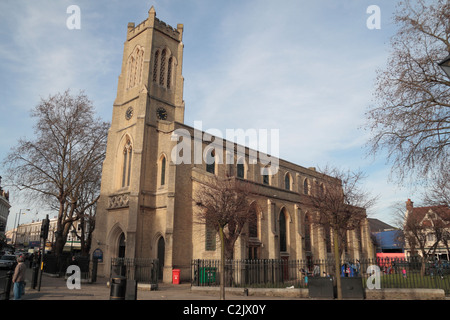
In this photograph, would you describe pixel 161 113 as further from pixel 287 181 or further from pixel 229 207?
pixel 287 181

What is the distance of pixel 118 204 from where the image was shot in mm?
27312

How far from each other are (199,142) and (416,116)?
2031 cm

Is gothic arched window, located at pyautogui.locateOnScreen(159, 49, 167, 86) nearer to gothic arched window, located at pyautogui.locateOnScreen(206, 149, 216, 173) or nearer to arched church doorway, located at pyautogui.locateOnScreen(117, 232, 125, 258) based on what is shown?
gothic arched window, located at pyautogui.locateOnScreen(206, 149, 216, 173)

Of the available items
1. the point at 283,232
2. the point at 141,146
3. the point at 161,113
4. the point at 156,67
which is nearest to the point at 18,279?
the point at 141,146

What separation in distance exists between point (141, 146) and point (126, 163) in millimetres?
3282

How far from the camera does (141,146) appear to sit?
2689 cm

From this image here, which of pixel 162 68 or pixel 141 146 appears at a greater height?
pixel 162 68

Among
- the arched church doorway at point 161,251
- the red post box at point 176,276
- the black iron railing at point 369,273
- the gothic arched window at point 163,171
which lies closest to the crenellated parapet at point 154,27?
the gothic arched window at point 163,171

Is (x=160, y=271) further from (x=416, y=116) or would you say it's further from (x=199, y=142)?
(x=416, y=116)

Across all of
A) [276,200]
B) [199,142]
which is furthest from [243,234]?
[199,142]

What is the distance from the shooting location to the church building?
24969 millimetres

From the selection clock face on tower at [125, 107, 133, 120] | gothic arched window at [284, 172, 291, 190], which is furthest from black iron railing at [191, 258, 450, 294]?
gothic arched window at [284, 172, 291, 190]
